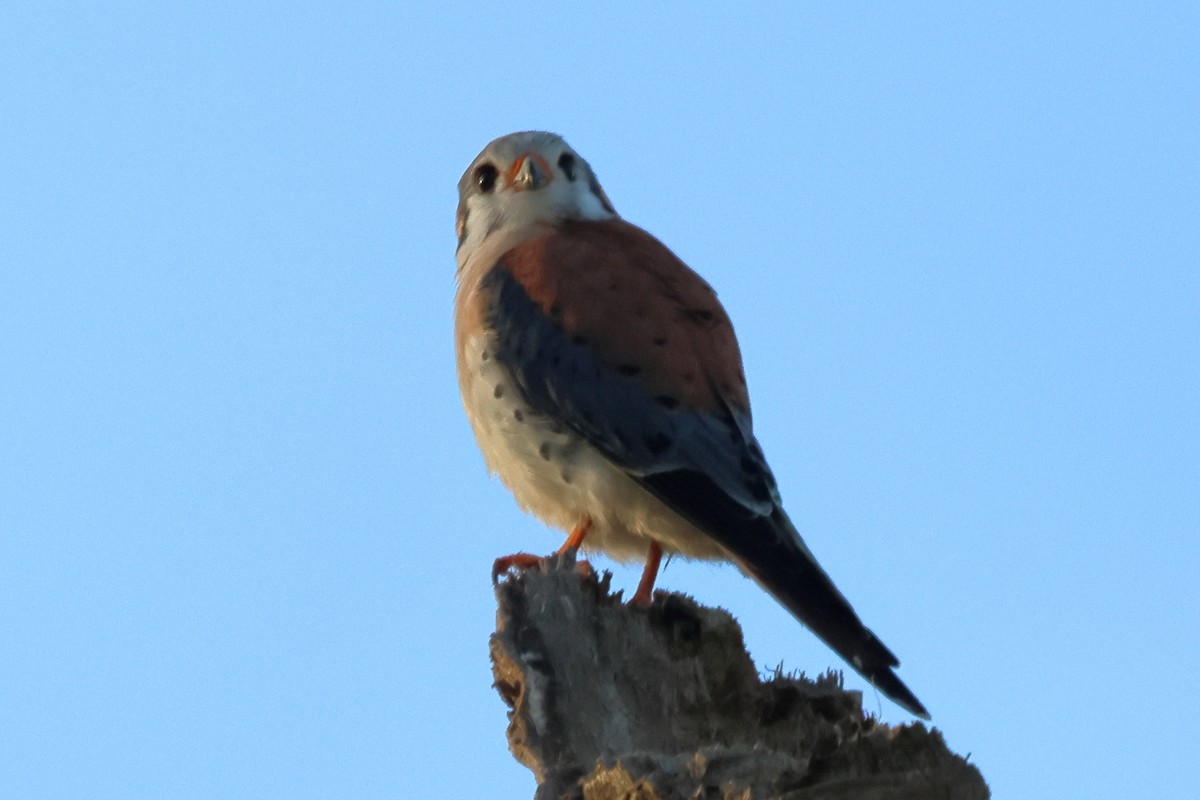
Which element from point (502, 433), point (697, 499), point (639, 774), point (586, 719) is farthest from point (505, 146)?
point (639, 774)

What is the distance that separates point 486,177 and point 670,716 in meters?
3.24

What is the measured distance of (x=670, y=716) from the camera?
4016 millimetres

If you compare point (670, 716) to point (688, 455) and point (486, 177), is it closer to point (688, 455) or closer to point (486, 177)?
point (688, 455)

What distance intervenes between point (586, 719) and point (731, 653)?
475mm

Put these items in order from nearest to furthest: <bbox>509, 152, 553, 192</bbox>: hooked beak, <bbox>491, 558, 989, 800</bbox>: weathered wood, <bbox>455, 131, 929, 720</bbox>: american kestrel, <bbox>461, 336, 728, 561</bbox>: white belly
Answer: <bbox>491, 558, 989, 800</bbox>: weathered wood < <bbox>455, 131, 929, 720</bbox>: american kestrel < <bbox>461, 336, 728, 561</bbox>: white belly < <bbox>509, 152, 553, 192</bbox>: hooked beak

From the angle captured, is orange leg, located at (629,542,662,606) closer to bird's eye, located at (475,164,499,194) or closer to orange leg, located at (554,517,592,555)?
orange leg, located at (554,517,592,555)

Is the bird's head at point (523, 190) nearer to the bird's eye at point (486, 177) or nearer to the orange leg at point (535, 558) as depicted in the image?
the bird's eye at point (486, 177)

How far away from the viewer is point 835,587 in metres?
4.71

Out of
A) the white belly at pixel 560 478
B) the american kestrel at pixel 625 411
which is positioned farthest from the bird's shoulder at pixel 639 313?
the white belly at pixel 560 478

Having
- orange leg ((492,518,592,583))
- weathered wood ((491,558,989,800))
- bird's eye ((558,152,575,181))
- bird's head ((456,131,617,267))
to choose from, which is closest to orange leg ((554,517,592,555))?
orange leg ((492,518,592,583))

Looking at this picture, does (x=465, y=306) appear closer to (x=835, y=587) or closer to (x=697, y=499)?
(x=697, y=499)

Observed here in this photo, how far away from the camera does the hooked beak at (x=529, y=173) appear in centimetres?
654

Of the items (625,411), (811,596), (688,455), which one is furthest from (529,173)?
(811,596)

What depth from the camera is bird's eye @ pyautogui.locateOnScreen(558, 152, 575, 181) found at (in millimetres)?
6727
